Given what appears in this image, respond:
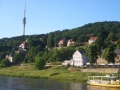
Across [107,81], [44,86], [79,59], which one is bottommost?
[44,86]

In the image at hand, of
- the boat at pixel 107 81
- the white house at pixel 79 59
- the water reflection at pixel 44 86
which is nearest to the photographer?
the water reflection at pixel 44 86

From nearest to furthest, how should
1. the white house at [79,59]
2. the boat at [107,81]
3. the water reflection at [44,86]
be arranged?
the water reflection at [44,86] < the boat at [107,81] < the white house at [79,59]

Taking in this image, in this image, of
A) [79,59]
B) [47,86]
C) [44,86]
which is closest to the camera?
[47,86]

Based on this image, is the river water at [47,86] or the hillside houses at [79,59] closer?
the river water at [47,86]

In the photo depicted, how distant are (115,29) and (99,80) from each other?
12694 centimetres

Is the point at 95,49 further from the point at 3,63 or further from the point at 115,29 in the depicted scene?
the point at 115,29

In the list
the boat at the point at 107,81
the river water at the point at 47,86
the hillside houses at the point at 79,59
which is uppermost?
the hillside houses at the point at 79,59

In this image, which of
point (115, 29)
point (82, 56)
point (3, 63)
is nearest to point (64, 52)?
point (82, 56)

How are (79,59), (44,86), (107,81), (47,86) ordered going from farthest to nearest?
(79,59) → (107,81) → (44,86) → (47,86)

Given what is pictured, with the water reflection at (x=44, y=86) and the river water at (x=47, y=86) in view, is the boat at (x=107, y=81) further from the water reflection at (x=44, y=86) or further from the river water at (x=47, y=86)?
the water reflection at (x=44, y=86)

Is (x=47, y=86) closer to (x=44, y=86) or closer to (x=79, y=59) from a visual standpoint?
(x=44, y=86)

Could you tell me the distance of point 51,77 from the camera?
7156 cm

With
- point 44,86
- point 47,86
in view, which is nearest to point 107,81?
point 47,86

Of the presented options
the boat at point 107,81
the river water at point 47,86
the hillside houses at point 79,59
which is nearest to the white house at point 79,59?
the hillside houses at point 79,59
